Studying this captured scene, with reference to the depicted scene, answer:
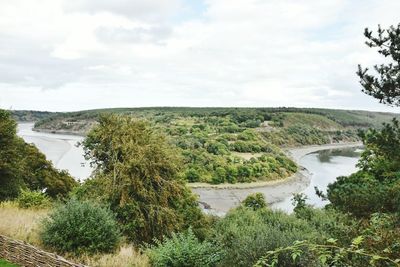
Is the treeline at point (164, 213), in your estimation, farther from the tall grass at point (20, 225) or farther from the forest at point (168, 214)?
the tall grass at point (20, 225)

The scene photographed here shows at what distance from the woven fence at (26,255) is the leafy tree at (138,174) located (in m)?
5.23

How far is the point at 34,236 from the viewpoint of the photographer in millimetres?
11445

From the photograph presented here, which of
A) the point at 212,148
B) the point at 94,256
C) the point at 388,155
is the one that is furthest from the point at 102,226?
the point at 212,148

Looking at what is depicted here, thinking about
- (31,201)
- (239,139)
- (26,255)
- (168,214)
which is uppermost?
(31,201)

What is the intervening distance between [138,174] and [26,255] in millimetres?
6754

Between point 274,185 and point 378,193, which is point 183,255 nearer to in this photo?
point 378,193

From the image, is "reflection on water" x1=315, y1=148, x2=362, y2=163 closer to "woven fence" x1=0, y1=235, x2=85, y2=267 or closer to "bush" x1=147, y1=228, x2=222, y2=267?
"bush" x1=147, y1=228, x2=222, y2=267

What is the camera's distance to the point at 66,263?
952cm

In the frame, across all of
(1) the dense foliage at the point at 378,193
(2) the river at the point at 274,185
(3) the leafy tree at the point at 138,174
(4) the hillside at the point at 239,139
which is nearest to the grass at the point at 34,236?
(3) the leafy tree at the point at 138,174

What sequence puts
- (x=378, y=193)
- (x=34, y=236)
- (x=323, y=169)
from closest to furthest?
(x=34, y=236) → (x=378, y=193) → (x=323, y=169)

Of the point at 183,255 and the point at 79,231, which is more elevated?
the point at 79,231

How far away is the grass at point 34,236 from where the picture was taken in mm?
9883

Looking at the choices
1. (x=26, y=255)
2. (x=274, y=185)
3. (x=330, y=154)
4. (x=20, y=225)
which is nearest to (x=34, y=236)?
(x=26, y=255)

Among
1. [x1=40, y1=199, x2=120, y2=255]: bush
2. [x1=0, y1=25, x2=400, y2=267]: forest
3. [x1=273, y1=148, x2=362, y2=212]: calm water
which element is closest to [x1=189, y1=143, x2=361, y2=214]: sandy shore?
[x1=273, y1=148, x2=362, y2=212]: calm water
